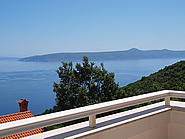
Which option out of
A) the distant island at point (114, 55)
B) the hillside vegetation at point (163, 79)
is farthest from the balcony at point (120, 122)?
the distant island at point (114, 55)

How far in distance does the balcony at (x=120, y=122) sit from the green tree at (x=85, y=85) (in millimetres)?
13393

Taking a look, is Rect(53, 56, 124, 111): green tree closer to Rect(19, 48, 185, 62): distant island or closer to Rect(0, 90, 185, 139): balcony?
Rect(0, 90, 185, 139): balcony

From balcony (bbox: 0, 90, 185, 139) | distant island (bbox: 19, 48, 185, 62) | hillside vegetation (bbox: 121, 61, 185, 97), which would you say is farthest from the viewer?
distant island (bbox: 19, 48, 185, 62)

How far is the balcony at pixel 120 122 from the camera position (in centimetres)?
147

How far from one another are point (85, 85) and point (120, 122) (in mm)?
15118

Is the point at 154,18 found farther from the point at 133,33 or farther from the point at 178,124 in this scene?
the point at 178,124

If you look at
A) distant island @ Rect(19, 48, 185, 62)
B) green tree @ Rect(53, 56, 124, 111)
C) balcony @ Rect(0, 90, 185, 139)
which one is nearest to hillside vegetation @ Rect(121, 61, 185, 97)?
green tree @ Rect(53, 56, 124, 111)

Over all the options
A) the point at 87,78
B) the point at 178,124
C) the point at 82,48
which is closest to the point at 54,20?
the point at 82,48

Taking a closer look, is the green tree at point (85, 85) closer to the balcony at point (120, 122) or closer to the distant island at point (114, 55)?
the balcony at point (120, 122)

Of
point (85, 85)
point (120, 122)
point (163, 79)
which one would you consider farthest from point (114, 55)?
point (120, 122)

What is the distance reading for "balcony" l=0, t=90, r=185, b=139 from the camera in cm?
147

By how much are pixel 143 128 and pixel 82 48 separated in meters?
86.8

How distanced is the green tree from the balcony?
13393 mm

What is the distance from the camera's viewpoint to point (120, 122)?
6.59ft
